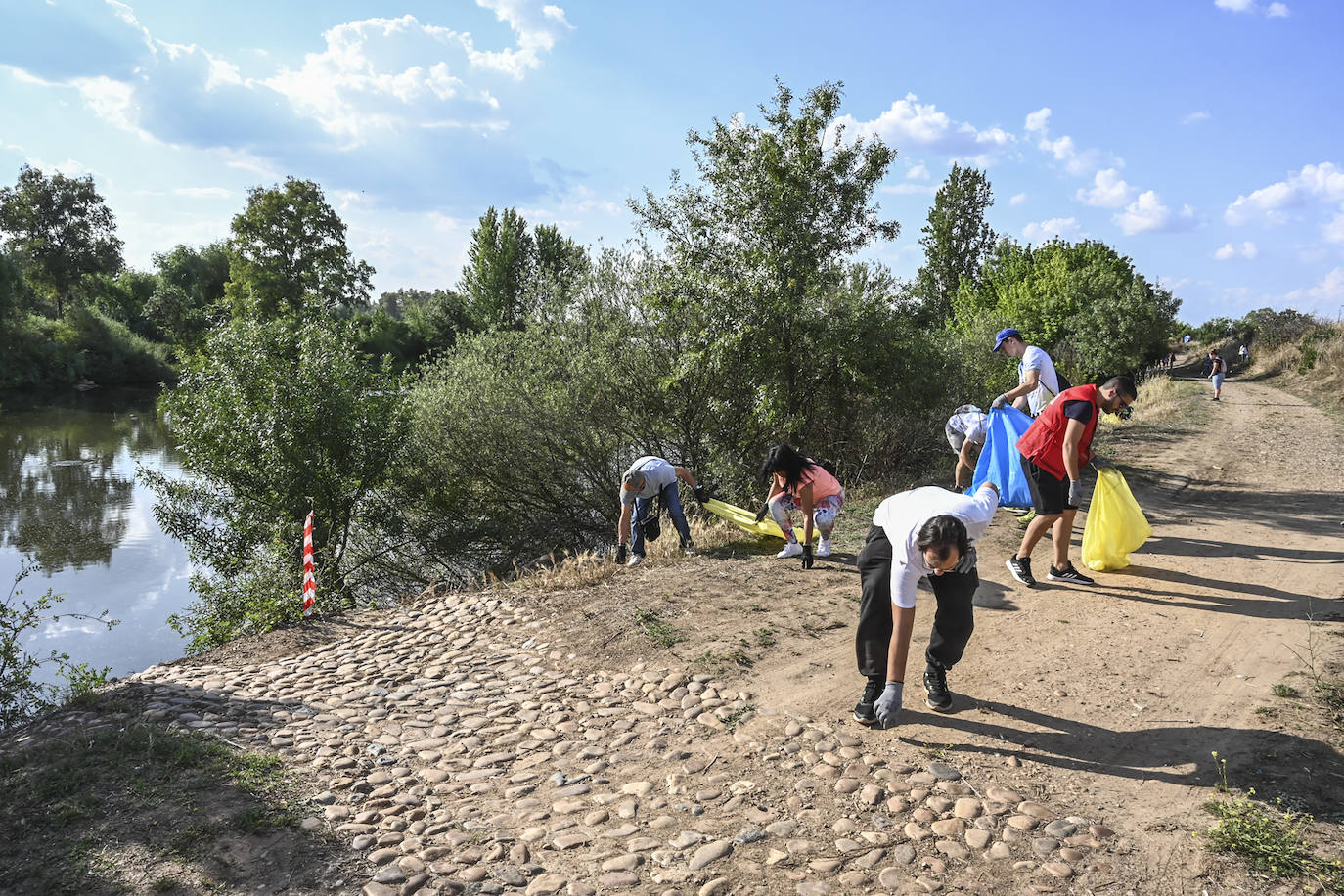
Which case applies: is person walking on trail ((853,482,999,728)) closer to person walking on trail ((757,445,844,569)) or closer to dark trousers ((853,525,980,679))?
dark trousers ((853,525,980,679))

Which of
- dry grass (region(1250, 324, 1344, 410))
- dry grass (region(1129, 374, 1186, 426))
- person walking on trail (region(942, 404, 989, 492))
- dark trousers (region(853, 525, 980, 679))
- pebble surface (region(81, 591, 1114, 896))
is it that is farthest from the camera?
dry grass (region(1250, 324, 1344, 410))

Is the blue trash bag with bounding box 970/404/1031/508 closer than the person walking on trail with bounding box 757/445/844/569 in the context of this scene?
Yes

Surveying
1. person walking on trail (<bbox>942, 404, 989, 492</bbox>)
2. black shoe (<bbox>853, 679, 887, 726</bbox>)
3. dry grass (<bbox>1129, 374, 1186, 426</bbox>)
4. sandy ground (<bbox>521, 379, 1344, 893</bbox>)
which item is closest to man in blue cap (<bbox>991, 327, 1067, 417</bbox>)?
person walking on trail (<bbox>942, 404, 989, 492</bbox>)

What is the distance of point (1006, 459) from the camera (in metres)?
7.79

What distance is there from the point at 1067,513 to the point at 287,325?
50.1ft

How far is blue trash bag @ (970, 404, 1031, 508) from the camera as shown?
24.7 ft

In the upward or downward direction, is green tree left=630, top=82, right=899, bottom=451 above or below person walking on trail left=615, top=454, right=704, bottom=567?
above

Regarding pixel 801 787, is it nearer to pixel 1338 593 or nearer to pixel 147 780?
pixel 147 780

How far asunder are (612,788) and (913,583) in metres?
2.08

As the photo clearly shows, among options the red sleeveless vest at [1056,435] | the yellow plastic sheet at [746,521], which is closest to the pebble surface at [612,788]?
the red sleeveless vest at [1056,435]

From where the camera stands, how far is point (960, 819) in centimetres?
396

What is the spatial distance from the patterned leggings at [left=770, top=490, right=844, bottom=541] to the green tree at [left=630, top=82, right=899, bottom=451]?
14.0 ft

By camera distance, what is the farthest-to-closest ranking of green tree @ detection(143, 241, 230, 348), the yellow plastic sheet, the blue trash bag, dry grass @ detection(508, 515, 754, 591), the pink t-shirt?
green tree @ detection(143, 241, 230, 348) < the yellow plastic sheet < dry grass @ detection(508, 515, 754, 591) < the pink t-shirt < the blue trash bag

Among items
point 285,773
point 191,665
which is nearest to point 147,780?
point 285,773
